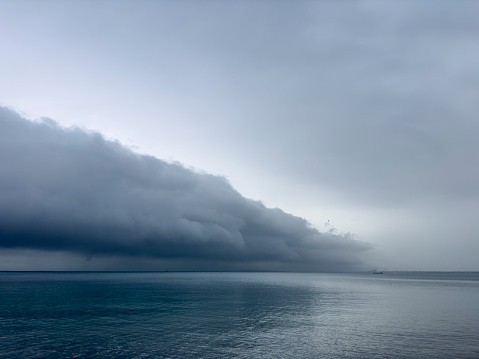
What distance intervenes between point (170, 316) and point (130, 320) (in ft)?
33.4

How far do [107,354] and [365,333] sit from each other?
4937cm

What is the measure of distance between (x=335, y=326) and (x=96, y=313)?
62.0 meters

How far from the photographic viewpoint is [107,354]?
50.2m

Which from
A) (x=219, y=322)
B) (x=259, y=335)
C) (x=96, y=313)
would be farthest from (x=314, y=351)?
(x=96, y=313)

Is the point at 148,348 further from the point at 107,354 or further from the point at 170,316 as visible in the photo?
the point at 170,316

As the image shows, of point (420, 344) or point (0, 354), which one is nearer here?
point (0, 354)

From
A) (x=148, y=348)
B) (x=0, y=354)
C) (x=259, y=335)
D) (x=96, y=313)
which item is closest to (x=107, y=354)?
(x=148, y=348)

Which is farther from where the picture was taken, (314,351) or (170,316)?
(170,316)

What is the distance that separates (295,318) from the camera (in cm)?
8581

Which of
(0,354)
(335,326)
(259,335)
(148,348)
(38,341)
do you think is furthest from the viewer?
→ (335,326)

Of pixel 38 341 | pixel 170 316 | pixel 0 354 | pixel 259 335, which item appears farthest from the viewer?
pixel 170 316

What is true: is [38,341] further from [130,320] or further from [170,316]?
[170,316]

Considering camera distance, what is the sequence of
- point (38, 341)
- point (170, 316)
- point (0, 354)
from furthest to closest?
point (170, 316) → point (38, 341) → point (0, 354)

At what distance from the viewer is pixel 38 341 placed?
57906mm
